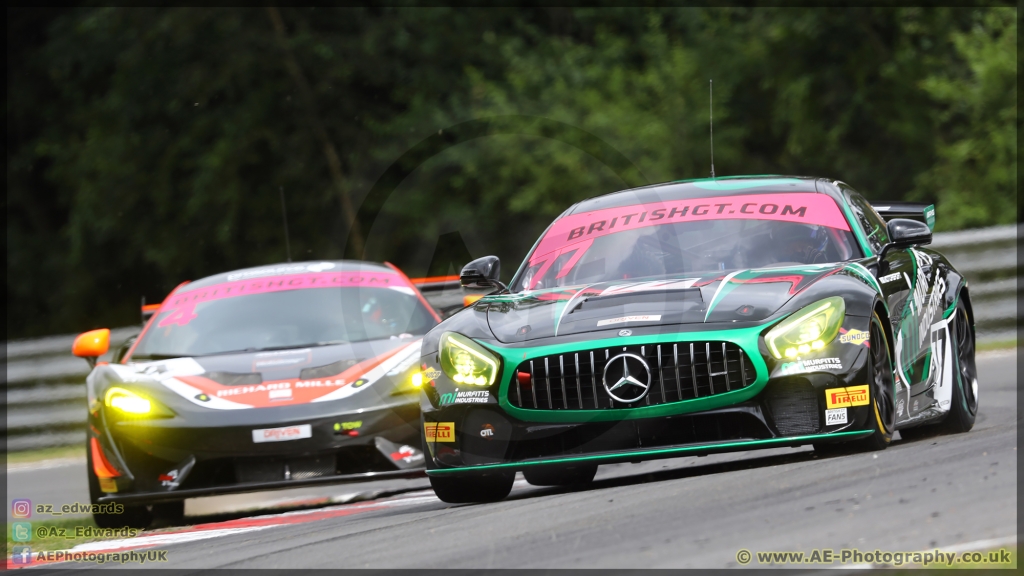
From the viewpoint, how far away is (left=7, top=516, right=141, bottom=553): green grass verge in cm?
724

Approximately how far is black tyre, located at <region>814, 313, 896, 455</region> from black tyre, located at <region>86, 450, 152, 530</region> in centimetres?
394

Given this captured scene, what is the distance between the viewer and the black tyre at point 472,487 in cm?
635

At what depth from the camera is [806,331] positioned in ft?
18.3

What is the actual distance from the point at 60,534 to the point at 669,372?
4.03 m

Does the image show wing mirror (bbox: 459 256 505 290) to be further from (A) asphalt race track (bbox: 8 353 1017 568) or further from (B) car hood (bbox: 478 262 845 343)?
(A) asphalt race track (bbox: 8 353 1017 568)

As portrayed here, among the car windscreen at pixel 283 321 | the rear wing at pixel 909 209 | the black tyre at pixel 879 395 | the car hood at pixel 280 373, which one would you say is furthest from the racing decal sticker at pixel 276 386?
the rear wing at pixel 909 209

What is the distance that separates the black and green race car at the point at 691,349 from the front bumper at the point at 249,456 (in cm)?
120

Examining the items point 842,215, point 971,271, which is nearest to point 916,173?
point 971,271

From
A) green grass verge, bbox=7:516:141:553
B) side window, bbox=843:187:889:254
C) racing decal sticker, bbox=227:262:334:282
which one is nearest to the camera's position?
side window, bbox=843:187:889:254

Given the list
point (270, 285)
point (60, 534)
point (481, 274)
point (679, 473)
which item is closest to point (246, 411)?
point (60, 534)

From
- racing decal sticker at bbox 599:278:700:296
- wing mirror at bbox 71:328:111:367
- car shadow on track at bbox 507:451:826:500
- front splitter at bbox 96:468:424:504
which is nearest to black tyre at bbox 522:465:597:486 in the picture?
car shadow on track at bbox 507:451:826:500

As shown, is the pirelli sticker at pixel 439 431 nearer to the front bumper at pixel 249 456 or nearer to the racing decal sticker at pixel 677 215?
the racing decal sticker at pixel 677 215

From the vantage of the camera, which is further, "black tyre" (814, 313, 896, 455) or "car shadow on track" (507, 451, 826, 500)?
"car shadow on track" (507, 451, 826, 500)

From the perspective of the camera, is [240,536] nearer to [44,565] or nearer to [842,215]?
[44,565]
